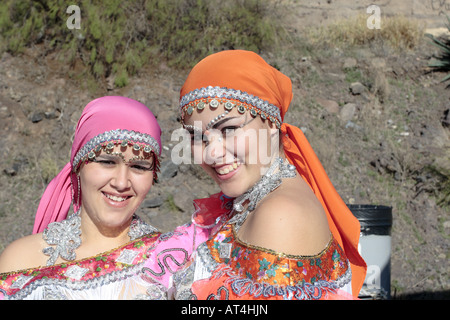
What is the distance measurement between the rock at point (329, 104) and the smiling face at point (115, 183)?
19.5ft

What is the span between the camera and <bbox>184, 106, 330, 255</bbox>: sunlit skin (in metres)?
1.75

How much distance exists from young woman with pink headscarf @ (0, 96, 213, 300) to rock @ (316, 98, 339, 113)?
5.89 metres

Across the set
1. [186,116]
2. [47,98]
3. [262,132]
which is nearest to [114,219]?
[186,116]

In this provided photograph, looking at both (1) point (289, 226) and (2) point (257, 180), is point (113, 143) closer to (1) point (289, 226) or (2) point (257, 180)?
(2) point (257, 180)

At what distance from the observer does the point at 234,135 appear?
2010mm

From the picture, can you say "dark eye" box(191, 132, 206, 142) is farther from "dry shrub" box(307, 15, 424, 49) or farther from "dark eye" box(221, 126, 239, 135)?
"dry shrub" box(307, 15, 424, 49)

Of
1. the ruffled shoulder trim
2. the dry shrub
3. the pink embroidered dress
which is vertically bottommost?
the pink embroidered dress

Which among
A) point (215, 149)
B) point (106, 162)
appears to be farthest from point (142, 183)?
point (215, 149)

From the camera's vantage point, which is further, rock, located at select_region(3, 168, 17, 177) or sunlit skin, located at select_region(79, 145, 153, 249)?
rock, located at select_region(3, 168, 17, 177)

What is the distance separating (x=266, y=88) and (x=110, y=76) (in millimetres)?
6199

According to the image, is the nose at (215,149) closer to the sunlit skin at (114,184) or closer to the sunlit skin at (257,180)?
the sunlit skin at (257,180)

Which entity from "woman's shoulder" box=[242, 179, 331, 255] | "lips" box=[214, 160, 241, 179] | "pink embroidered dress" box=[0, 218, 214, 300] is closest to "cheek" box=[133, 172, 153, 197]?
"pink embroidered dress" box=[0, 218, 214, 300]

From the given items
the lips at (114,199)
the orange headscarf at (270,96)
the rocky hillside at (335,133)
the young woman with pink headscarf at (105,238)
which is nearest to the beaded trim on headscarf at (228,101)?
the orange headscarf at (270,96)

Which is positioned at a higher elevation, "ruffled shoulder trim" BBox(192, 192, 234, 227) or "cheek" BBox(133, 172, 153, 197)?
"cheek" BBox(133, 172, 153, 197)
